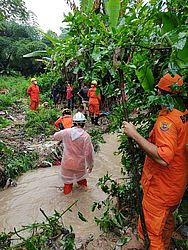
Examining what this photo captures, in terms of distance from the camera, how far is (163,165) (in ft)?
7.46

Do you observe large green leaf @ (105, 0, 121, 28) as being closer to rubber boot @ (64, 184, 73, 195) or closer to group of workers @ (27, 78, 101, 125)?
rubber boot @ (64, 184, 73, 195)

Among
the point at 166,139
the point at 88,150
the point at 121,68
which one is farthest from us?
the point at 88,150

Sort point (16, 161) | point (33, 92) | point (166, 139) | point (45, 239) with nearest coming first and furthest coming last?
point (166, 139)
point (45, 239)
point (16, 161)
point (33, 92)

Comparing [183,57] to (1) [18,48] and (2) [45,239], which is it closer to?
(2) [45,239]

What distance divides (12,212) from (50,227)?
183cm

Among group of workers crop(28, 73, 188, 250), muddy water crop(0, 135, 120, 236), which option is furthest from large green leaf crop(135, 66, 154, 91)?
muddy water crop(0, 135, 120, 236)

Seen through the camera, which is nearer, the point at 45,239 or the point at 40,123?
the point at 45,239

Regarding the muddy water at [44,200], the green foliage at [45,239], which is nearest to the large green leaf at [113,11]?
the green foliage at [45,239]

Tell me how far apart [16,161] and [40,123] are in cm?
347

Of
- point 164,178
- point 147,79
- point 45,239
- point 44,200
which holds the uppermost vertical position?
point 147,79

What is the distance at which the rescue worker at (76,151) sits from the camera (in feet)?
15.3

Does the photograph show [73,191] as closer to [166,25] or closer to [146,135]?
[146,135]

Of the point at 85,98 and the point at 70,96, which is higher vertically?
the point at 85,98

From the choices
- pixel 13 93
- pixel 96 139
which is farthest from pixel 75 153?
pixel 13 93
